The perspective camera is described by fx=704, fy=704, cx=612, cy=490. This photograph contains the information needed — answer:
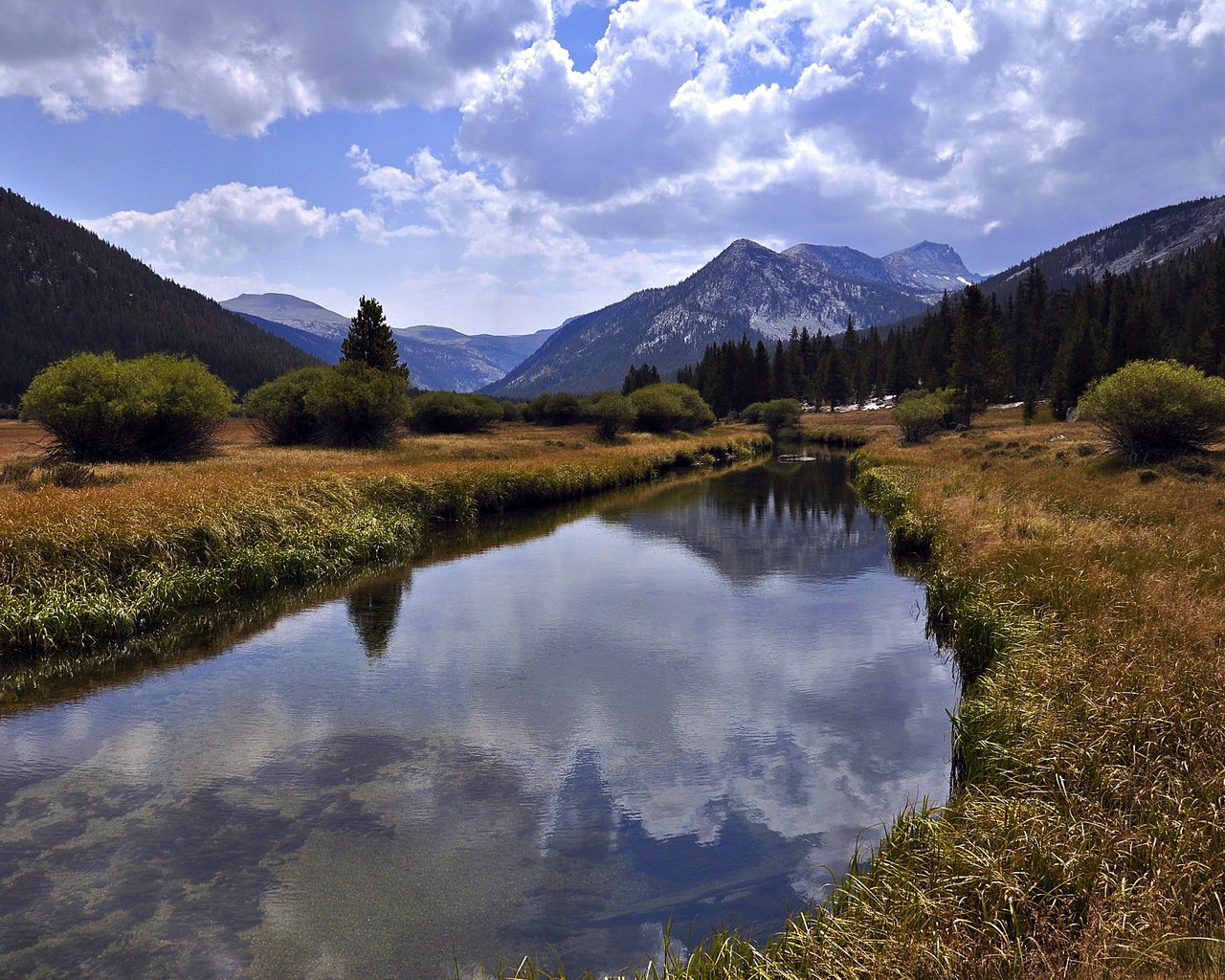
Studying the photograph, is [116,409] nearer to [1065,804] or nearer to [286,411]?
[286,411]

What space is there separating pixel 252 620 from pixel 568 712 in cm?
1053

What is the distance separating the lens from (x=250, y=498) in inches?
937

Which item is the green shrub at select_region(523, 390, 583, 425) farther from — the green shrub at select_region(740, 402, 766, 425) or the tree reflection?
the tree reflection

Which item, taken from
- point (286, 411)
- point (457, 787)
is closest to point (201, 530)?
point (457, 787)

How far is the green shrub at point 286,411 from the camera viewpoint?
55.0 meters

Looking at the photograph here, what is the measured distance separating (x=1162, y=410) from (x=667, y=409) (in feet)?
184

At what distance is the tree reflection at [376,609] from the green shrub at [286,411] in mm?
35818

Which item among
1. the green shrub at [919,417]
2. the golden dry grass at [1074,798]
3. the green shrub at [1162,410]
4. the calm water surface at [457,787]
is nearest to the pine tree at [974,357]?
the green shrub at [919,417]

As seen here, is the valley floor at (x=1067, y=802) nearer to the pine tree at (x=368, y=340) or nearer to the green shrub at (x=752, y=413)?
the pine tree at (x=368, y=340)

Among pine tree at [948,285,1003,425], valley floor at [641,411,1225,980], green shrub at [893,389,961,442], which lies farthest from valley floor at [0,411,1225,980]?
pine tree at [948,285,1003,425]

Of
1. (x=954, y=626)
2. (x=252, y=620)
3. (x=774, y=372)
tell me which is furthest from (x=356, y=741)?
(x=774, y=372)

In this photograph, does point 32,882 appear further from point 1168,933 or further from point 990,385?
point 990,385

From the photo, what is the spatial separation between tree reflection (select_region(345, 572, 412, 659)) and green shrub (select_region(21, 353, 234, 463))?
23.1m

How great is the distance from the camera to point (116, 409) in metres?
35.8
